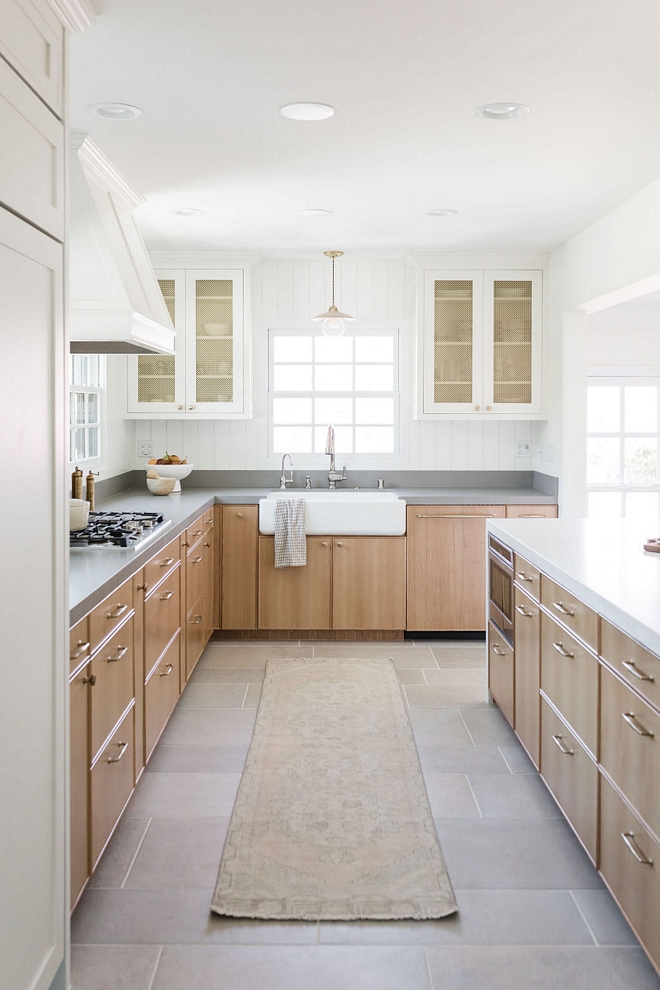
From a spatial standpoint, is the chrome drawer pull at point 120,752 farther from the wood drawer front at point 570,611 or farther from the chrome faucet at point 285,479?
the chrome faucet at point 285,479

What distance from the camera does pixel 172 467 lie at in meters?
5.51

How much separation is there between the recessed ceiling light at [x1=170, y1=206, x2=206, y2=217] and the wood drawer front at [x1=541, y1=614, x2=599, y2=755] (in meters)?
2.78

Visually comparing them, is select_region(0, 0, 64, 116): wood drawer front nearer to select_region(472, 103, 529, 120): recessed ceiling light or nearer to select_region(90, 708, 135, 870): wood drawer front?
select_region(472, 103, 529, 120): recessed ceiling light

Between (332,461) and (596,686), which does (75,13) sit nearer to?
(596,686)

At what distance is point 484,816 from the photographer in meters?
3.02

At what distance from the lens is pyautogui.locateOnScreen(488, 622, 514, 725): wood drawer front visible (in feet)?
12.2

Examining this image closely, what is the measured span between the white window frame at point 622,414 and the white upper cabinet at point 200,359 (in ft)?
10.3

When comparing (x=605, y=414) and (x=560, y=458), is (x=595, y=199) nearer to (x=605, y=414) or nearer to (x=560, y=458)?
(x=560, y=458)

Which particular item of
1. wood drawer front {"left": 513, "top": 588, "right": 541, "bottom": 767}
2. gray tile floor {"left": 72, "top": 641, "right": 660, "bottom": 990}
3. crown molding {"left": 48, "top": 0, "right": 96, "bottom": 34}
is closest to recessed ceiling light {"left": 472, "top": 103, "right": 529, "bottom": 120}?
crown molding {"left": 48, "top": 0, "right": 96, "bottom": 34}

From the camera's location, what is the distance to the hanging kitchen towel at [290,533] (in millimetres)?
Result: 5203

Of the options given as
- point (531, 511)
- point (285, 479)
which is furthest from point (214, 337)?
point (531, 511)

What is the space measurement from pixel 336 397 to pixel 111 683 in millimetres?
3672

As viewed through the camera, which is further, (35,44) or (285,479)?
(285,479)

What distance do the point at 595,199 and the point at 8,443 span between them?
11.2 feet
